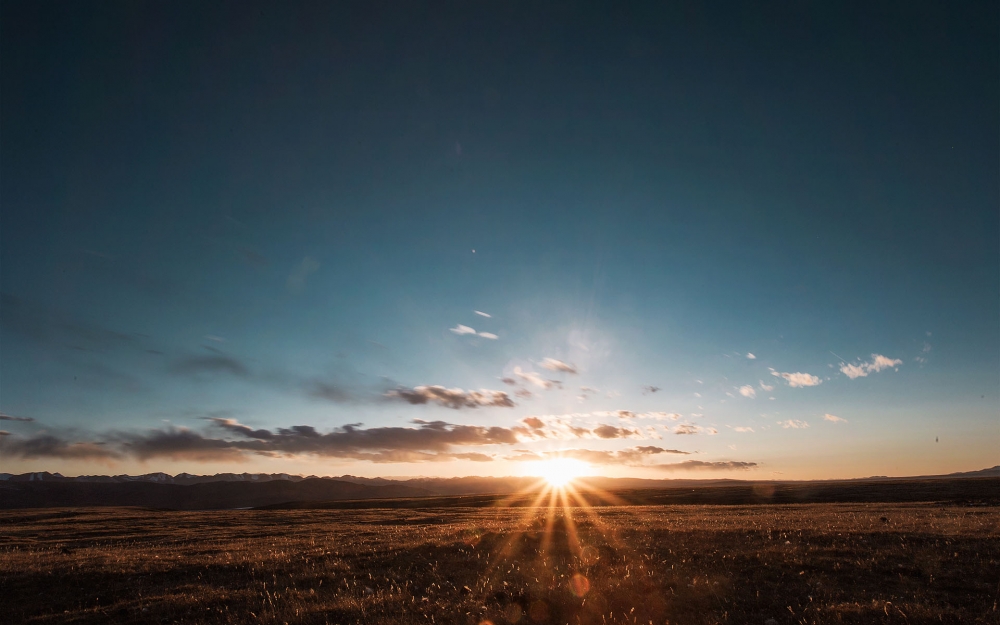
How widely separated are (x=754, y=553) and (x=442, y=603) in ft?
30.6

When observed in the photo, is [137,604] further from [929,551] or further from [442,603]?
[929,551]

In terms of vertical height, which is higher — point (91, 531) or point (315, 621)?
point (315, 621)

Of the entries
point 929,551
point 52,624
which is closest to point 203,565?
point 52,624

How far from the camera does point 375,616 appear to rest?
28.7ft

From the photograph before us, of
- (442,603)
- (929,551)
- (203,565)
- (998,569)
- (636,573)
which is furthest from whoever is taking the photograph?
(203,565)

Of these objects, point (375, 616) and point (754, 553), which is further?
point (754, 553)

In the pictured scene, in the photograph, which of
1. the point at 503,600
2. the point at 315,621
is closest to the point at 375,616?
the point at 315,621

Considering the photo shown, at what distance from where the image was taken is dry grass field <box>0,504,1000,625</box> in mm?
8758

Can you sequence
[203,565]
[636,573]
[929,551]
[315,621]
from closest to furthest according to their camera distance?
[315,621] → [636,573] → [929,551] → [203,565]

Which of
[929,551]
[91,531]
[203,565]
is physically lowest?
[91,531]

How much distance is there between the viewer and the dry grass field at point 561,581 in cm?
876

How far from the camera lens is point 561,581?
430 inches

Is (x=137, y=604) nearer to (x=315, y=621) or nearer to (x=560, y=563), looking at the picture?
(x=315, y=621)

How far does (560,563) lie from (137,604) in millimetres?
10468
